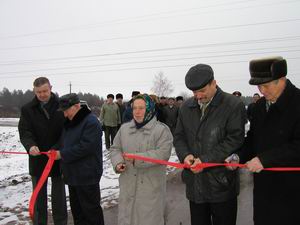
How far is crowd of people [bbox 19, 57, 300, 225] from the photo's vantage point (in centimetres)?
285

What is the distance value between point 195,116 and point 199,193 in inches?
28.8

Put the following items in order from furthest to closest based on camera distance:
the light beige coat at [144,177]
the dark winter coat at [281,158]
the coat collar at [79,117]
→ the coat collar at [79,117]
the light beige coat at [144,177]
the dark winter coat at [281,158]

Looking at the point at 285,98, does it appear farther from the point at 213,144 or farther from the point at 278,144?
the point at 213,144

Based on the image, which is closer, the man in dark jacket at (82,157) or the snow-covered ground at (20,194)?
the man in dark jacket at (82,157)

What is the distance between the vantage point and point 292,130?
2.79 metres

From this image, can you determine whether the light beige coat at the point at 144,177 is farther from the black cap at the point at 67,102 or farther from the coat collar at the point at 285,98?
the coat collar at the point at 285,98

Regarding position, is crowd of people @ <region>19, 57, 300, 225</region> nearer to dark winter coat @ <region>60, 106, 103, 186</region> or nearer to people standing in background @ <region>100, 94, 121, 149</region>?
dark winter coat @ <region>60, 106, 103, 186</region>

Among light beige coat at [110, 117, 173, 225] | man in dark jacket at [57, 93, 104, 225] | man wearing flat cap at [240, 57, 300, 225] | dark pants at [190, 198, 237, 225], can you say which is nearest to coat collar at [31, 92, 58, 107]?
man in dark jacket at [57, 93, 104, 225]

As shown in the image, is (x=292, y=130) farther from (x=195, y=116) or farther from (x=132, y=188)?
(x=132, y=188)

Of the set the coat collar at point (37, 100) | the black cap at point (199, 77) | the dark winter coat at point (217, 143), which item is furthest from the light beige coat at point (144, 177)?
the coat collar at point (37, 100)

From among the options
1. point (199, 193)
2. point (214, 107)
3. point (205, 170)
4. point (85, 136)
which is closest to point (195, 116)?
point (214, 107)

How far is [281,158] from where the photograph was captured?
280cm

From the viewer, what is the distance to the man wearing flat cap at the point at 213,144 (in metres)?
3.16

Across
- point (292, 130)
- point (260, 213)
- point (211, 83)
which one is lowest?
point (260, 213)
